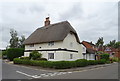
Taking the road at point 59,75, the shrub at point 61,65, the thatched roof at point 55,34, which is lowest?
the road at point 59,75

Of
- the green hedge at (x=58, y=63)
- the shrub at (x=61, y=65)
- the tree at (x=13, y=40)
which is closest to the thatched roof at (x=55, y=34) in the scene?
the green hedge at (x=58, y=63)

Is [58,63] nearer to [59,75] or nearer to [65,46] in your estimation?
[59,75]

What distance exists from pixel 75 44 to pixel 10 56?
1754cm

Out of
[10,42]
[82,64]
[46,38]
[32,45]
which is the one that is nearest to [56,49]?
[46,38]

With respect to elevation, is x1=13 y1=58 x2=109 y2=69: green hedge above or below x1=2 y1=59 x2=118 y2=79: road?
above

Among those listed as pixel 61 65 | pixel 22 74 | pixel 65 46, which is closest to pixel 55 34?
pixel 65 46

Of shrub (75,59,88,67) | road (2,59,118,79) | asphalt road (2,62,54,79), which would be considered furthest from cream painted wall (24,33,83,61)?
road (2,59,118,79)

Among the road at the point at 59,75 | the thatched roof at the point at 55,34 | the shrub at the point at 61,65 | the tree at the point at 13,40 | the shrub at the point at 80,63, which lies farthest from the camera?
the tree at the point at 13,40

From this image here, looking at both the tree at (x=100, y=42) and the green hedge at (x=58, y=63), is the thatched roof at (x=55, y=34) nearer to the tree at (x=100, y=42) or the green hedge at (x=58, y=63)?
the green hedge at (x=58, y=63)

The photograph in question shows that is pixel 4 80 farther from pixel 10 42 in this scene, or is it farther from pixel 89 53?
pixel 10 42

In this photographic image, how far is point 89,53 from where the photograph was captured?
3603 cm

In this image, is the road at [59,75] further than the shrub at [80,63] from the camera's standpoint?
No

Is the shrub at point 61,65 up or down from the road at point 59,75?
up

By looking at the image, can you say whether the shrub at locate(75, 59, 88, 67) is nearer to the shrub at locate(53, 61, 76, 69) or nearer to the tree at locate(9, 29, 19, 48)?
the shrub at locate(53, 61, 76, 69)
